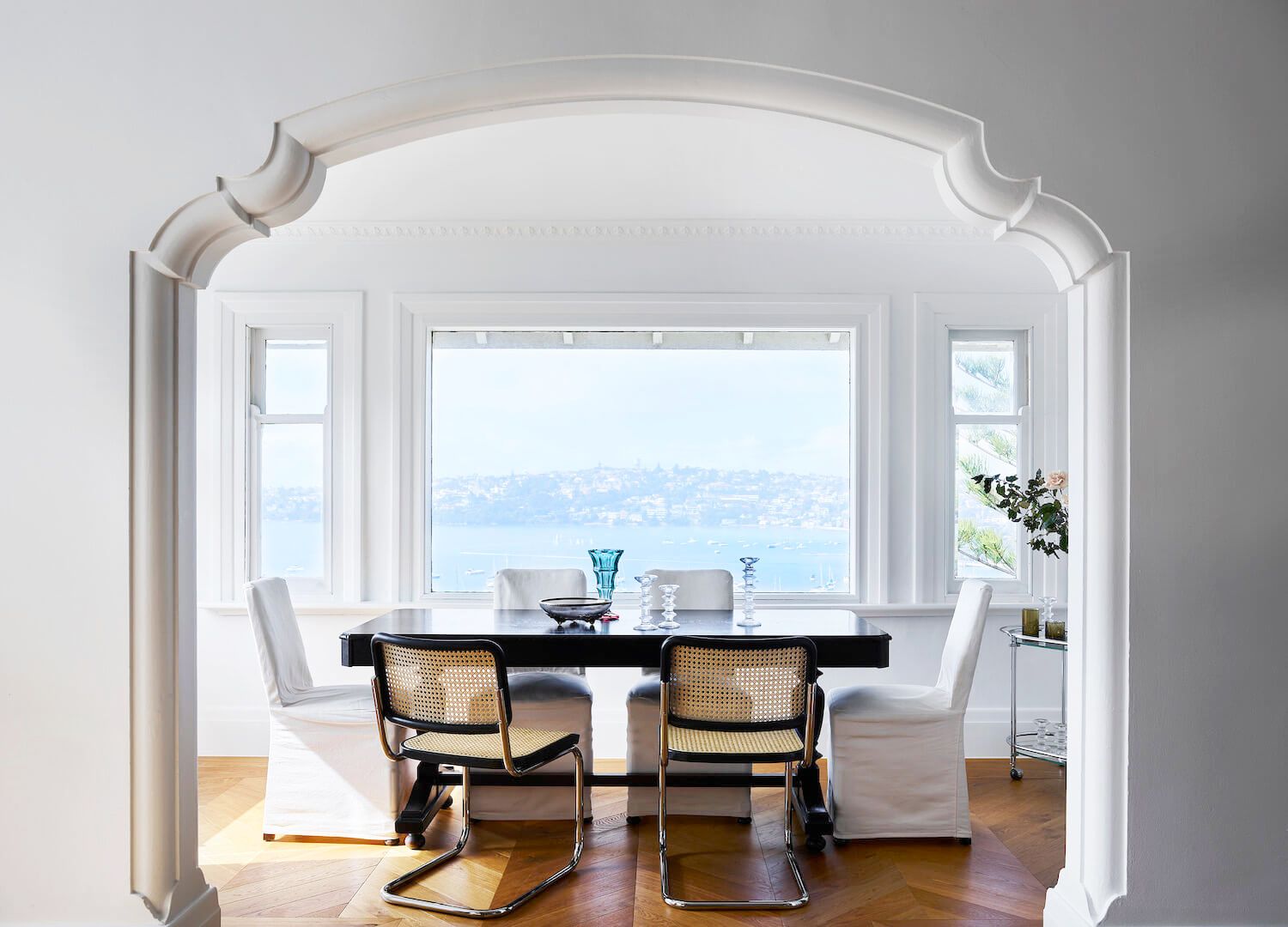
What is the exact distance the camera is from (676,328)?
15.3ft

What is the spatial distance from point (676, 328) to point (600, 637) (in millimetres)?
1943

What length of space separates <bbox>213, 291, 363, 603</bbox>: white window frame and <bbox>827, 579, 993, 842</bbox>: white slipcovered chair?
8.42 feet

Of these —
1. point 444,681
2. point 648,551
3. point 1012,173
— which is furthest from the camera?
point 648,551

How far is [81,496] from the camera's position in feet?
7.62

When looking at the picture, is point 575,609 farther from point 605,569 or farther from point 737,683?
point 737,683

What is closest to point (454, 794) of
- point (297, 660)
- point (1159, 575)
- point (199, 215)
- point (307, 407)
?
point (297, 660)

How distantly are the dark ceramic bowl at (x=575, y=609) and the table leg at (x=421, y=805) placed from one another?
72cm

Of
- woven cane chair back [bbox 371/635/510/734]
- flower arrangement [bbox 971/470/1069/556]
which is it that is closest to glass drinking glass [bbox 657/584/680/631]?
woven cane chair back [bbox 371/635/510/734]

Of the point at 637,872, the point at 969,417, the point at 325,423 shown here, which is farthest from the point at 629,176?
the point at 637,872

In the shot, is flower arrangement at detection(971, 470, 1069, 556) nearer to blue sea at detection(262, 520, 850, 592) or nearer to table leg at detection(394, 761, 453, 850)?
blue sea at detection(262, 520, 850, 592)

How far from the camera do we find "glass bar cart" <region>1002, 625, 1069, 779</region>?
3994 millimetres

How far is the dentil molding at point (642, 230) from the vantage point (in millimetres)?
4555

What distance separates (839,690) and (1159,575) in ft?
5.08

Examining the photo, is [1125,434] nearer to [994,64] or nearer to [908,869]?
[994,64]
